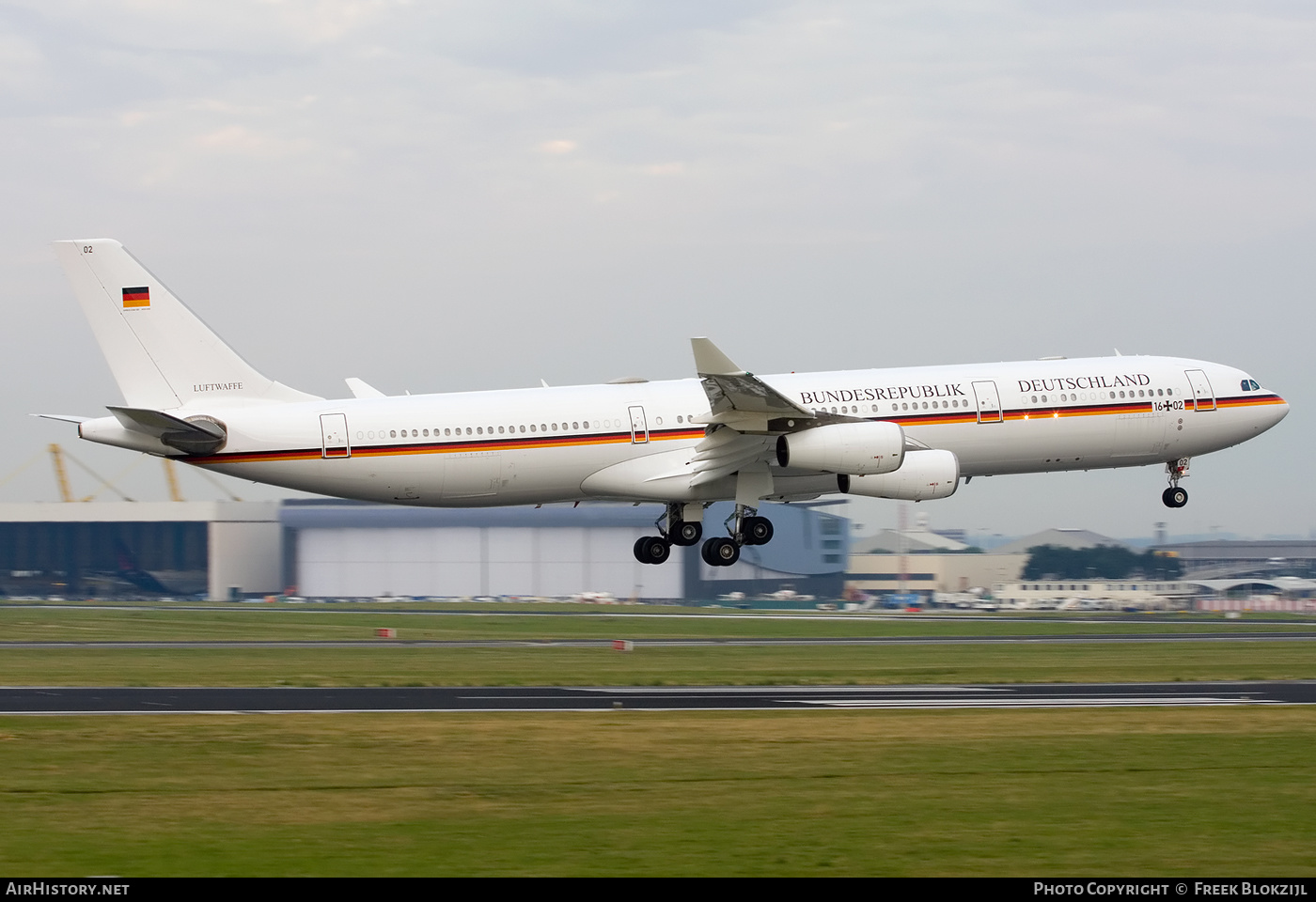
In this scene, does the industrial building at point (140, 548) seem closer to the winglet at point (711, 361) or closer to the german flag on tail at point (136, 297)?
the german flag on tail at point (136, 297)

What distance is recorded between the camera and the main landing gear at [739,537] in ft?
163

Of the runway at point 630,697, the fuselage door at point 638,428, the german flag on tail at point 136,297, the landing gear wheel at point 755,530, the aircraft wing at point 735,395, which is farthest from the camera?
the landing gear wheel at point 755,530

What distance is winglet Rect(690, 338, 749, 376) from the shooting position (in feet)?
144

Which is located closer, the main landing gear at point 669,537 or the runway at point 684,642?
the main landing gear at point 669,537

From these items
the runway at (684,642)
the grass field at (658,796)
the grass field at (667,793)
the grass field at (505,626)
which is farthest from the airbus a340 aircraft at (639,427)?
the grass field at (505,626)

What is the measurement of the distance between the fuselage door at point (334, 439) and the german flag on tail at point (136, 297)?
667cm

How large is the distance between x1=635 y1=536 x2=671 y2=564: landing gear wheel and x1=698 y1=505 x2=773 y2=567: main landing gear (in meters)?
1.77

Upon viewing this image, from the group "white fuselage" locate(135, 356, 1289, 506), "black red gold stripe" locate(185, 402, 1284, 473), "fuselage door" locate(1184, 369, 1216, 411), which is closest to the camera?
"black red gold stripe" locate(185, 402, 1284, 473)

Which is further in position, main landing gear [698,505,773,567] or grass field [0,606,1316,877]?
main landing gear [698,505,773,567]

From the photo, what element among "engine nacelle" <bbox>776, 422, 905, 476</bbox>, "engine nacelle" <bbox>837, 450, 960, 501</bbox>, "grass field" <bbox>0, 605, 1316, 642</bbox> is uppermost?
"engine nacelle" <bbox>776, 422, 905, 476</bbox>

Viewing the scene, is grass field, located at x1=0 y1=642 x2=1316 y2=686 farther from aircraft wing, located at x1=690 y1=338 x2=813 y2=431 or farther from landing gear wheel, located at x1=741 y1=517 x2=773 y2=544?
aircraft wing, located at x1=690 y1=338 x2=813 y2=431

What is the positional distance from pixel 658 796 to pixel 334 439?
26328 mm

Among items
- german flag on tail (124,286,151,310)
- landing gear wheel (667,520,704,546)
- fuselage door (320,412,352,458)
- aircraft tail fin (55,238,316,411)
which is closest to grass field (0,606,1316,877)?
fuselage door (320,412,352,458)
